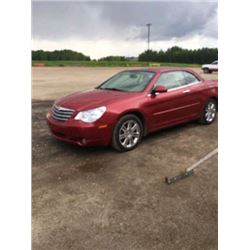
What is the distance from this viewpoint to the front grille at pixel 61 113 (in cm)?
450

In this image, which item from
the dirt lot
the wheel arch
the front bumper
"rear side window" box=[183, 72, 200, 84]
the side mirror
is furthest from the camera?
"rear side window" box=[183, 72, 200, 84]

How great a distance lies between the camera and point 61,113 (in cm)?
464

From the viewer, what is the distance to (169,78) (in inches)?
217

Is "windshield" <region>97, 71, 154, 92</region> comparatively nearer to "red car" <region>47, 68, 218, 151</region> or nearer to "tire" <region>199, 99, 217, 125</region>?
"red car" <region>47, 68, 218, 151</region>

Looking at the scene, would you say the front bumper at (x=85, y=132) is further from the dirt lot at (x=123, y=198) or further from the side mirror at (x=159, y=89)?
the side mirror at (x=159, y=89)

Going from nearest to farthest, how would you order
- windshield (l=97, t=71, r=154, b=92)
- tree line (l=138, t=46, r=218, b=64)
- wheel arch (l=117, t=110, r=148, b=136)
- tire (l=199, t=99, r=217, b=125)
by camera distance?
wheel arch (l=117, t=110, r=148, b=136), windshield (l=97, t=71, r=154, b=92), tire (l=199, t=99, r=217, b=125), tree line (l=138, t=46, r=218, b=64)

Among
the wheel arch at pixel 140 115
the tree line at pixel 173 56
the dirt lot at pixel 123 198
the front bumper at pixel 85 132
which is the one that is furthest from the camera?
the tree line at pixel 173 56

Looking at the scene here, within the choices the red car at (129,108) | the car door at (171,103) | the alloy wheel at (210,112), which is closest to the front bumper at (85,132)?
the red car at (129,108)

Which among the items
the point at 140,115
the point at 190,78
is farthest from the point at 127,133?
the point at 190,78

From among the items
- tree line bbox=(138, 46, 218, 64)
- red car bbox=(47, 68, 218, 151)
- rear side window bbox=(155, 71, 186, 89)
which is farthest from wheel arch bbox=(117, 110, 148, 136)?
tree line bbox=(138, 46, 218, 64)

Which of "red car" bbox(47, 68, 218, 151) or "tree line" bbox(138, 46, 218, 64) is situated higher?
"tree line" bbox(138, 46, 218, 64)

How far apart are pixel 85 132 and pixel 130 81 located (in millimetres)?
1606

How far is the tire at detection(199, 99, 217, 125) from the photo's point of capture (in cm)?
623

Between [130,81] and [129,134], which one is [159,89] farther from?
[129,134]
